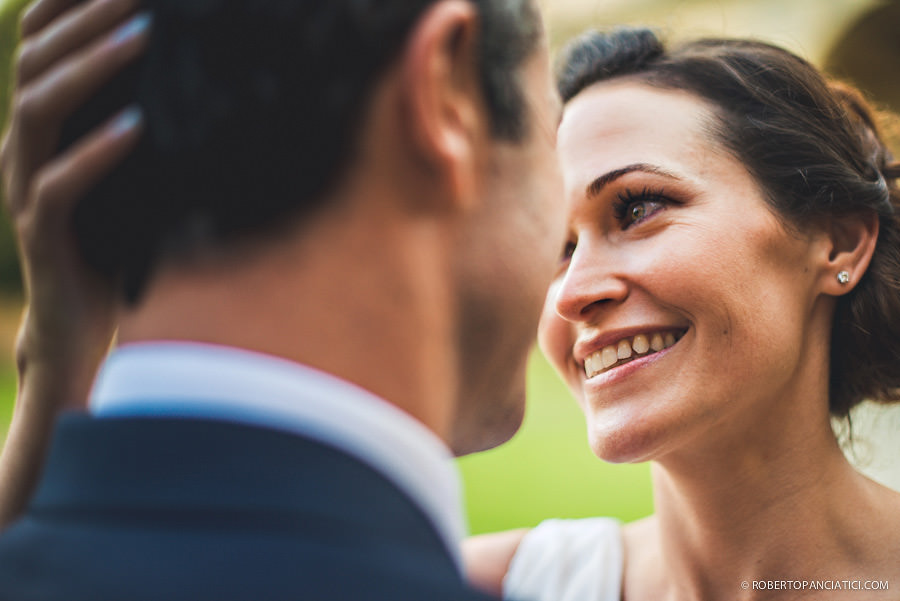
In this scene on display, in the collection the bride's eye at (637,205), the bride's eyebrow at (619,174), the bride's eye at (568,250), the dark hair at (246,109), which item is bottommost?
the dark hair at (246,109)

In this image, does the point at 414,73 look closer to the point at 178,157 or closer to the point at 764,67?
the point at 178,157

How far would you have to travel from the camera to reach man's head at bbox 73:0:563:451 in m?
0.71

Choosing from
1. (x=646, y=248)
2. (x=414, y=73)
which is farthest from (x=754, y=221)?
(x=414, y=73)

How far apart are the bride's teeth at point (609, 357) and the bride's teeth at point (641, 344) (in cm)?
6

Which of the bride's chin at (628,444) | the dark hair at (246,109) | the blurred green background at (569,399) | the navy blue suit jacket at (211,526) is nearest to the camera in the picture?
the navy blue suit jacket at (211,526)

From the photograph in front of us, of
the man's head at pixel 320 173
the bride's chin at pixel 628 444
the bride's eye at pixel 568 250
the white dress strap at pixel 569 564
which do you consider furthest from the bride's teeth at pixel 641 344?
the man's head at pixel 320 173

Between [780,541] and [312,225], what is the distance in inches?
58.4

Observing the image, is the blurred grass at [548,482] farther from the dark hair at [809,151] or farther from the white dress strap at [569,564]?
the dark hair at [809,151]

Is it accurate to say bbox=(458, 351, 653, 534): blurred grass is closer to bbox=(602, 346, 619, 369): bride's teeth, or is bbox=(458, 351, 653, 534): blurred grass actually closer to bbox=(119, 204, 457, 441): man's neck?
bbox=(602, 346, 619, 369): bride's teeth

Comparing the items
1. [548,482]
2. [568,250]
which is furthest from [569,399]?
[568,250]

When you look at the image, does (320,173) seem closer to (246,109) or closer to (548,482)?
(246,109)

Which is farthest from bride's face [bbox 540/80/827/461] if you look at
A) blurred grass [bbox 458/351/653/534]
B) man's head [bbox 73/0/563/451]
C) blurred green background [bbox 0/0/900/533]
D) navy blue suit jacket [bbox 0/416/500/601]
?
blurred grass [bbox 458/351/653/534]

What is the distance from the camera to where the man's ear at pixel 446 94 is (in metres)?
0.75

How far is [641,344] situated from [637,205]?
330mm
